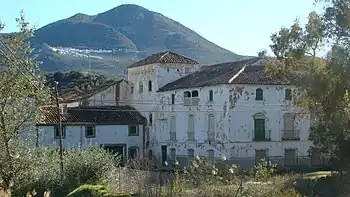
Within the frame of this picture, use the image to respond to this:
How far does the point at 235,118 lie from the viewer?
172ft

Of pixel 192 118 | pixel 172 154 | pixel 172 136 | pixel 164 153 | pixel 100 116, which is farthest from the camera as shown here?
pixel 164 153

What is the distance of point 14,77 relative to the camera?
21203 millimetres

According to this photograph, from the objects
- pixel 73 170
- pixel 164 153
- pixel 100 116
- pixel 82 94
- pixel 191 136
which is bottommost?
pixel 164 153

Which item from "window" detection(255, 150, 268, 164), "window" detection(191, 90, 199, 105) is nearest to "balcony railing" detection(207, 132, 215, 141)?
"window" detection(191, 90, 199, 105)

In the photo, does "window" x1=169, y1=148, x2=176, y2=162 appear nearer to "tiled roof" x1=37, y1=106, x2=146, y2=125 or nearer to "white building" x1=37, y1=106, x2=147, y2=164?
"white building" x1=37, y1=106, x2=147, y2=164

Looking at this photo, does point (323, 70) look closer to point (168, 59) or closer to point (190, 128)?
point (190, 128)

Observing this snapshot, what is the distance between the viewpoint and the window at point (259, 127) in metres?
53.1

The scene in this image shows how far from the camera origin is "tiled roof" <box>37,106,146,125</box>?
188ft

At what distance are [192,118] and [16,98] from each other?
36088 millimetres

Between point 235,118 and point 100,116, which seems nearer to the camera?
point 235,118

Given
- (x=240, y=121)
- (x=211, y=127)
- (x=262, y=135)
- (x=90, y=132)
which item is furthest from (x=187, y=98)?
(x=90, y=132)

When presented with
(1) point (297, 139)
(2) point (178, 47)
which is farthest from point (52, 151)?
(2) point (178, 47)

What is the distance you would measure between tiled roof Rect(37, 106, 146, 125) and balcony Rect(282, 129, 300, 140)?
47.2ft

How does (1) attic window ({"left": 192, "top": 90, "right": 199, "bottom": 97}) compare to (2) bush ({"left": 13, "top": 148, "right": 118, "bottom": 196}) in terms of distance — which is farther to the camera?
(1) attic window ({"left": 192, "top": 90, "right": 199, "bottom": 97})
